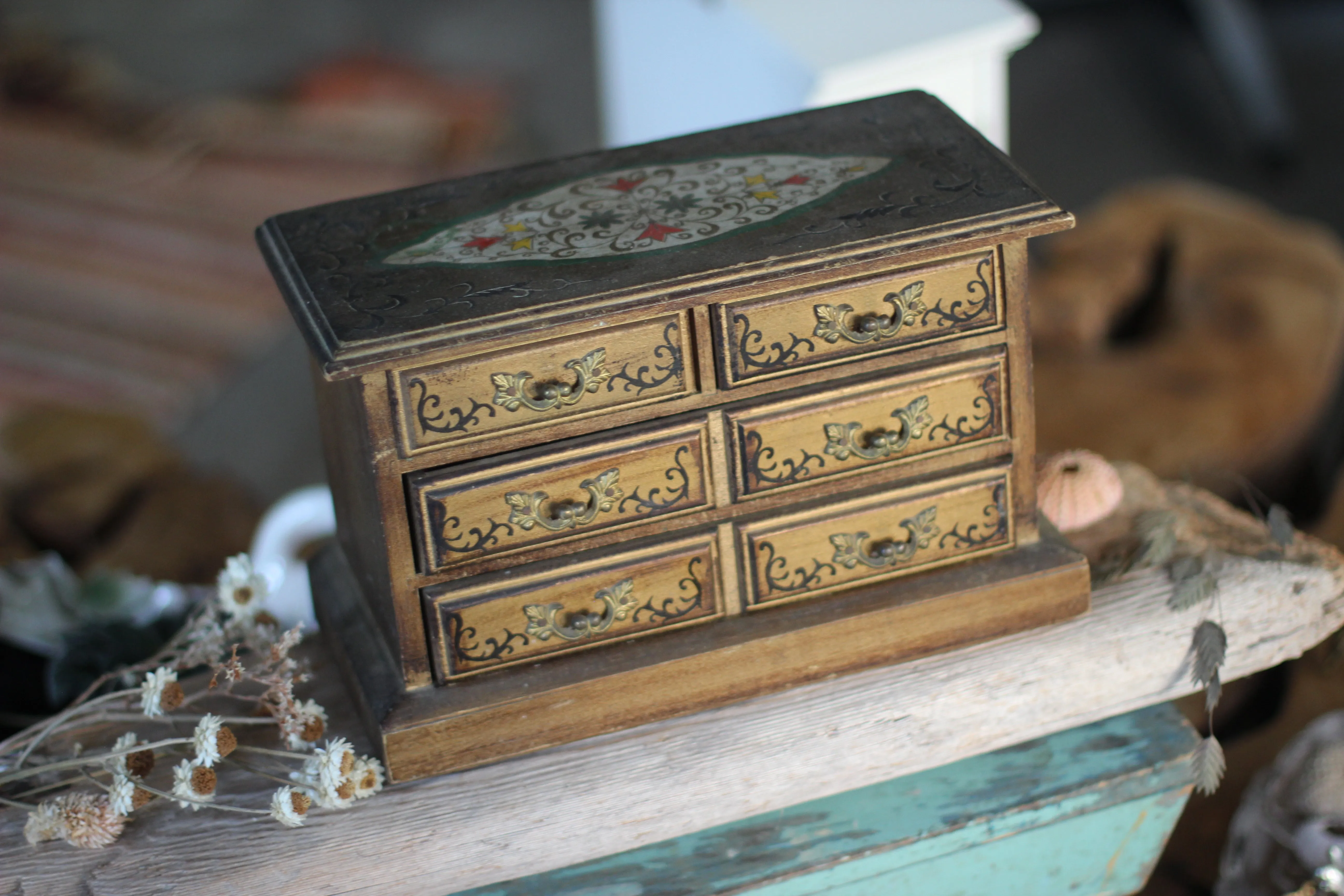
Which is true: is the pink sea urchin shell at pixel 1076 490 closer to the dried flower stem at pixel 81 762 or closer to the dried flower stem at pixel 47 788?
the dried flower stem at pixel 81 762

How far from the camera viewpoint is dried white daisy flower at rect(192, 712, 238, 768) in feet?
4.00

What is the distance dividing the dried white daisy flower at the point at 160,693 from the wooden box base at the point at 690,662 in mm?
161

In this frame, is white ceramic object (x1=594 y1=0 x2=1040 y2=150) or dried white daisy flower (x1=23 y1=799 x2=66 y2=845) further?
white ceramic object (x1=594 y1=0 x2=1040 y2=150)

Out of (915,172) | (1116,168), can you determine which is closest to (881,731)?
A: (915,172)

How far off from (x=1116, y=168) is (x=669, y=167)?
10.8 feet

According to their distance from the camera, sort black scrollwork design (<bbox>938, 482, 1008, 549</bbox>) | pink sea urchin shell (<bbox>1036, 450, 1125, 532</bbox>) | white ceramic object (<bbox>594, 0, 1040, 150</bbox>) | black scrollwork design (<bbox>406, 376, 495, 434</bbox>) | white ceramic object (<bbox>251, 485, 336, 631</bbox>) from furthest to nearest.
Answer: white ceramic object (<bbox>594, 0, 1040, 150</bbox>)
white ceramic object (<bbox>251, 485, 336, 631</bbox>)
pink sea urchin shell (<bbox>1036, 450, 1125, 532</bbox>)
black scrollwork design (<bbox>938, 482, 1008, 549</bbox>)
black scrollwork design (<bbox>406, 376, 495, 434</bbox>)

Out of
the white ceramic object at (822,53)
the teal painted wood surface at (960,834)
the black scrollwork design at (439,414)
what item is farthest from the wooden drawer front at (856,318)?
the white ceramic object at (822,53)

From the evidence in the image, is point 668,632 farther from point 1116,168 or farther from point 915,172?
point 1116,168

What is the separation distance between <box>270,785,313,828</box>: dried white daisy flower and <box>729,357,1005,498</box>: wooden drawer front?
467 millimetres

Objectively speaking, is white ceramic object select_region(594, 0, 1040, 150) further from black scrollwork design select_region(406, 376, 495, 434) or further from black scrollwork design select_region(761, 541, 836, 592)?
black scrollwork design select_region(406, 376, 495, 434)

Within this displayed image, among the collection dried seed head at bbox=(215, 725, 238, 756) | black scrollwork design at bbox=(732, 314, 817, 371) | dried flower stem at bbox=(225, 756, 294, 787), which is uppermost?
black scrollwork design at bbox=(732, 314, 817, 371)

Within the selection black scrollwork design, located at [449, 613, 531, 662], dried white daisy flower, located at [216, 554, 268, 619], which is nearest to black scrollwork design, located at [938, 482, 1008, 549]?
black scrollwork design, located at [449, 613, 531, 662]

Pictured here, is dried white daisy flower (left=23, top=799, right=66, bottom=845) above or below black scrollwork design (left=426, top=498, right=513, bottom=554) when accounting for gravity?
below

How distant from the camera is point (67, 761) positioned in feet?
4.22
